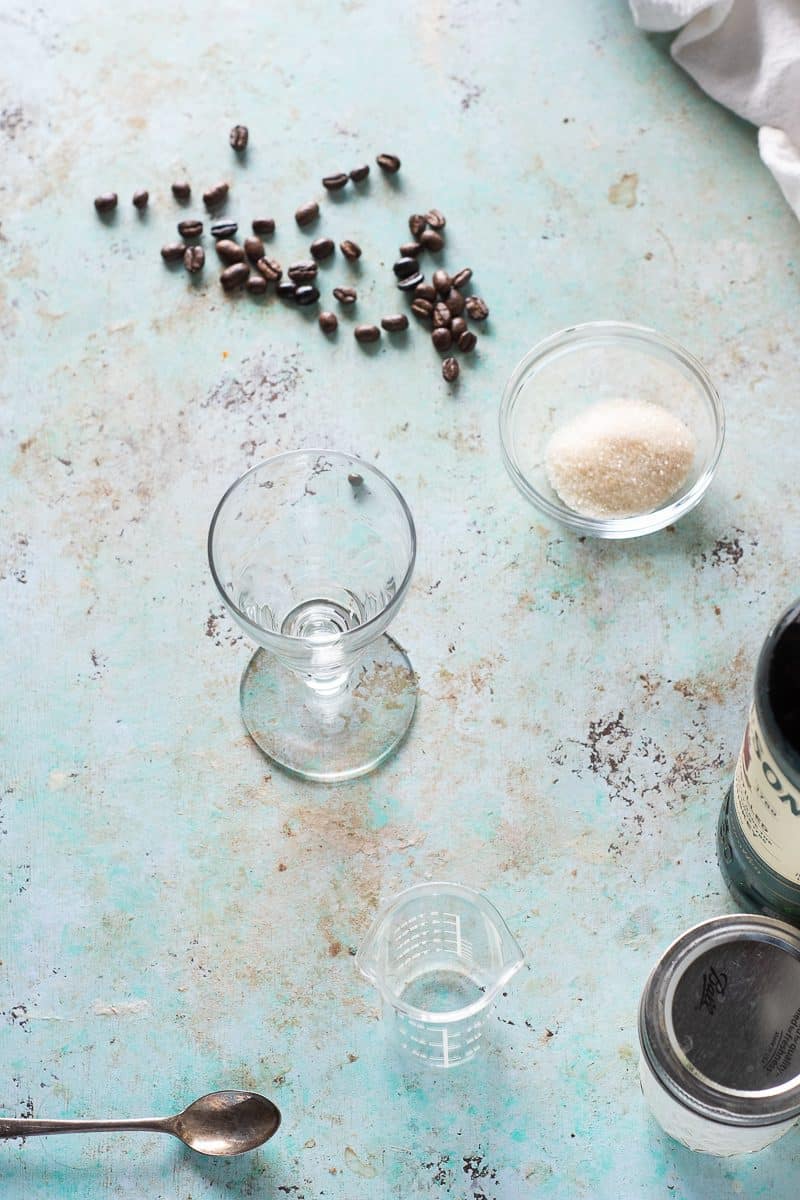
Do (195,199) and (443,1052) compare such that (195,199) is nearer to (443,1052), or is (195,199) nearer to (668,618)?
(668,618)

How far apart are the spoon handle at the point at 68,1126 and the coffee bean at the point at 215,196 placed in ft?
3.16

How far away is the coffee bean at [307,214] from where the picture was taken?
141 cm

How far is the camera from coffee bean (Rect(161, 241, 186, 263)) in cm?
140

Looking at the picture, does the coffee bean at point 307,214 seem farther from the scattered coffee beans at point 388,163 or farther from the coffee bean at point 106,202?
the coffee bean at point 106,202

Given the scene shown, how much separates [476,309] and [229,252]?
0.28m

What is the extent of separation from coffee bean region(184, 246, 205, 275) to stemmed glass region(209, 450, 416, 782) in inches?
13.4

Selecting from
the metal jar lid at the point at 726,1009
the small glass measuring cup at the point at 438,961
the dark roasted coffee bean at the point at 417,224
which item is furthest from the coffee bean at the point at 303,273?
the metal jar lid at the point at 726,1009

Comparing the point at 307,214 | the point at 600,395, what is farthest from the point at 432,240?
the point at 600,395

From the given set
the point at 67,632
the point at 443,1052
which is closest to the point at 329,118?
the point at 67,632

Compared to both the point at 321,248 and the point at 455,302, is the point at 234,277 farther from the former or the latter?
the point at 455,302

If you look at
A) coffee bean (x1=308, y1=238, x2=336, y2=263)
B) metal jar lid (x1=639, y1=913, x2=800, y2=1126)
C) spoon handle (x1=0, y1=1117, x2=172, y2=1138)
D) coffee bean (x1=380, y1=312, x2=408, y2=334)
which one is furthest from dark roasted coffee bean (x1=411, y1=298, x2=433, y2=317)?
spoon handle (x1=0, y1=1117, x2=172, y2=1138)

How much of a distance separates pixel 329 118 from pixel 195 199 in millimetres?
184

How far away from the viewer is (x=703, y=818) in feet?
3.93

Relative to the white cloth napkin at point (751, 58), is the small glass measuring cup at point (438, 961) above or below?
below
